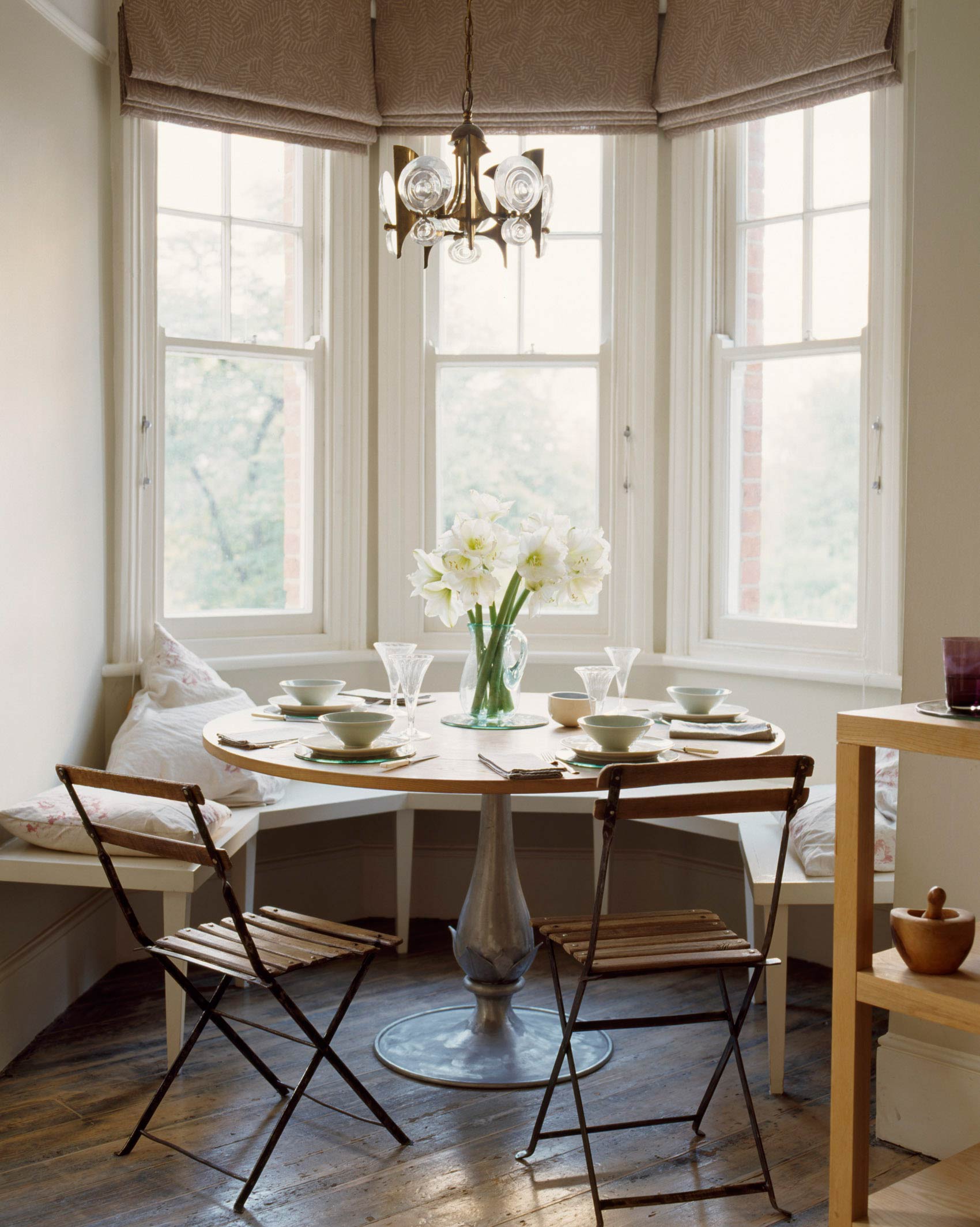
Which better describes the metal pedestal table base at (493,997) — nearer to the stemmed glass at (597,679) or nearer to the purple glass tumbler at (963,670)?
the stemmed glass at (597,679)

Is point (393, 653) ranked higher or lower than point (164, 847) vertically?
higher

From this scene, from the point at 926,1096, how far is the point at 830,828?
682mm

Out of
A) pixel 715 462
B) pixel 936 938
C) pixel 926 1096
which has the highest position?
pixel 715 462

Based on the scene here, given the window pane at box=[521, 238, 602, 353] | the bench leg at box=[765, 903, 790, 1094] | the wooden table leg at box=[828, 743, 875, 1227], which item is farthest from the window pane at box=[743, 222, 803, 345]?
the wooden table leg at box=[828, 743, 875, 1227]

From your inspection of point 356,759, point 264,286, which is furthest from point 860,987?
point 264,286

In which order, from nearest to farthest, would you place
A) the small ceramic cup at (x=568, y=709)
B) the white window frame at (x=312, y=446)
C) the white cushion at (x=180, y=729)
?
the small ceramic cup at (x=568, y=709)
the white cushion at (x=180, y=729)
the white window frame at (x=312, y=446)

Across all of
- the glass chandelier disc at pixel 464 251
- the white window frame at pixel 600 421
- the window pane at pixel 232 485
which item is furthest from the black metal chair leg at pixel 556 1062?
the window pane at pixel 232 485

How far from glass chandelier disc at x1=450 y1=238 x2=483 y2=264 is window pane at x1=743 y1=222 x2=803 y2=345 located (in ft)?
5.34

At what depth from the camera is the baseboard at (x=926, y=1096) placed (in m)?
2.60

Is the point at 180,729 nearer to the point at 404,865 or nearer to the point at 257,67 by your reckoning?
the point at 404,865

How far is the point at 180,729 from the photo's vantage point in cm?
369

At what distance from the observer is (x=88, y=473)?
12.5ft

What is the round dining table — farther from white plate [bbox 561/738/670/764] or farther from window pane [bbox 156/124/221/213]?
window pane [bbox 156/124/221/213]

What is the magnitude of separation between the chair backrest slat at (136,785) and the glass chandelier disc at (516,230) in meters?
1.52
